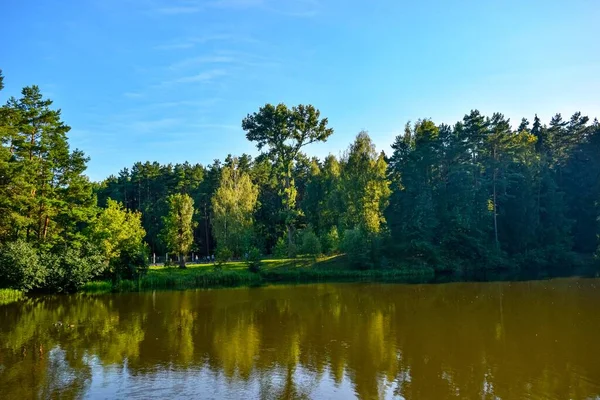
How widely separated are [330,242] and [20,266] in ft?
102

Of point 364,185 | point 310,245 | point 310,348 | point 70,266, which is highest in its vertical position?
point 364,185

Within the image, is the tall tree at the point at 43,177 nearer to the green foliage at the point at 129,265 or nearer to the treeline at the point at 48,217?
the treeline at the point at 48,217

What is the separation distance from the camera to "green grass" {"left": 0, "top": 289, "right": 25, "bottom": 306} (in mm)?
32088

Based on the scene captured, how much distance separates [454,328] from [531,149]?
50.5 meters

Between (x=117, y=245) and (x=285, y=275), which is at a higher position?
(x=117, y=245)

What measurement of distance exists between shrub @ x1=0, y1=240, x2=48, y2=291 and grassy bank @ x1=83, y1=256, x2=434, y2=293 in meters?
5.48

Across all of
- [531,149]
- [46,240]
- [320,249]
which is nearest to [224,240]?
[320,249]

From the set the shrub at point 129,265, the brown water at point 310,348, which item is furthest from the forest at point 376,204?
the brown water at point 310,348

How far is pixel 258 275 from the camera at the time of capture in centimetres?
4622

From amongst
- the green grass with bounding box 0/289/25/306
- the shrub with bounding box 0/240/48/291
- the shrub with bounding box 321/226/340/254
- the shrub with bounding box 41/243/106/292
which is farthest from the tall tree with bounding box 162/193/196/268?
the green grass with bounding box 0/289/25/306

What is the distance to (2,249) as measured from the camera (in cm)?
3297

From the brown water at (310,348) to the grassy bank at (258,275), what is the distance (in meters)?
10.4

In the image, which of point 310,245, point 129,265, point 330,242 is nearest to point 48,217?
point 129,265

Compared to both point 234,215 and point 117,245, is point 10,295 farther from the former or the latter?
point 234,215
